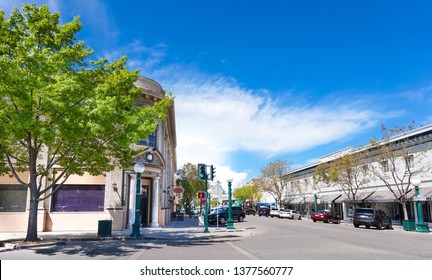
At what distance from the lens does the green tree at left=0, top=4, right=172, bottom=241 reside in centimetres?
1288

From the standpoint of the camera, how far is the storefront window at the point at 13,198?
66.8 feet

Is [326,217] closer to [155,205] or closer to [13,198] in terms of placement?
[155,205]

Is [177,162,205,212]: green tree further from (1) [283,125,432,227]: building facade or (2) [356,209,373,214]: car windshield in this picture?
(2) [356,209,373,214]: car windshield

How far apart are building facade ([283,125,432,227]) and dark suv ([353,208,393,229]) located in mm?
2489

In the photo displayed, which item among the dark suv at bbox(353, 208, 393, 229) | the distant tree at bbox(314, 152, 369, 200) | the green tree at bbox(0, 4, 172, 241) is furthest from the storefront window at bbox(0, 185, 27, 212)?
the distant tree at bbox(314, 152, 369, 200)

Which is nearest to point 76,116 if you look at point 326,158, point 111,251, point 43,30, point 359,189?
point 43,30

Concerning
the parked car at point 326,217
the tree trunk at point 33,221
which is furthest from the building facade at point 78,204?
the parked car at point 326,217

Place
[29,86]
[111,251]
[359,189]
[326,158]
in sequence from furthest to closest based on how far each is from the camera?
[326,158] < [359,189] < [29,86] < [111,251]

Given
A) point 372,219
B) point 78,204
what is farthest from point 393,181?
point 78,204

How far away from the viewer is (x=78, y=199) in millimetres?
20938

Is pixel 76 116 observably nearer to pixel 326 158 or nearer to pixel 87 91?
pixel 87 91

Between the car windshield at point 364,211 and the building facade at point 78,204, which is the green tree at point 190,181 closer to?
the car windshield at point 364,211

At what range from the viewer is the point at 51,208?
20578mm

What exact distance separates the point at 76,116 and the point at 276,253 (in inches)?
375
